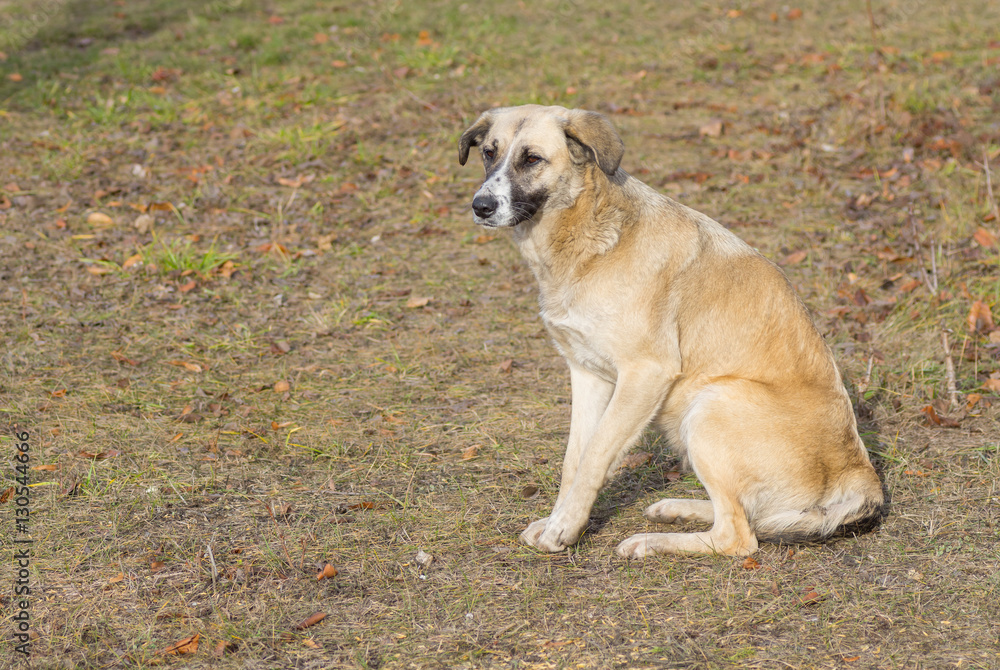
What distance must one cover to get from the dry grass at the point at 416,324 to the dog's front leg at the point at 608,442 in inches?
7.3

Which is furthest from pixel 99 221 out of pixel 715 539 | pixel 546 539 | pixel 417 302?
pixel 715 539

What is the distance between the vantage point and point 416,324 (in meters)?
6.19

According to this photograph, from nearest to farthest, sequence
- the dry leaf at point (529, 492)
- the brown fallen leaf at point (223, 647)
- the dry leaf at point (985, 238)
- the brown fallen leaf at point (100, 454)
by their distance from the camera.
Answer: the brown fallen leaf at point (223, 647)
the dry leaf at point (529, 492)
the brown fallen leaf at point (100, 454)
the dry leaf at point (985, 238)

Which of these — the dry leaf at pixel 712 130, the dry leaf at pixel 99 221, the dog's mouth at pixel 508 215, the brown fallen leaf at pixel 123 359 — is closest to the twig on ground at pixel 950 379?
the dog's mouth at pixel 508 215

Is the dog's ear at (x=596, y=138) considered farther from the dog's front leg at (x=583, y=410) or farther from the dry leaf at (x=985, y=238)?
the dry leaf at (x=985, y=238)

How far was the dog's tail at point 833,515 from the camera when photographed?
3.76 meters

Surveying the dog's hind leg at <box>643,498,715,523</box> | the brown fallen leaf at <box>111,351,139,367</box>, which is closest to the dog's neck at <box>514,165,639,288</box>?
the dog's hind leg at <box>643,498,715,523</box>

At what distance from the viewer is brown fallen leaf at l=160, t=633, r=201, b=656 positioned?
3178 mm

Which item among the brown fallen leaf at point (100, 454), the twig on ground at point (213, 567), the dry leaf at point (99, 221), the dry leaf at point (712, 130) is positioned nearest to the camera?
the twig on ground at point (213, 567)

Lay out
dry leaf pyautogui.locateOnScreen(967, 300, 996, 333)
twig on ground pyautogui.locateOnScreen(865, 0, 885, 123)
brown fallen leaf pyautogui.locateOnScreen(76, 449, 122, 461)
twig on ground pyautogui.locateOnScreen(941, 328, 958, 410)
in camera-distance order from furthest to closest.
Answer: twig on ground pyautogui.locateOnScreen(865, 0, 885, 123) < dry leaf pyautogui.locateOnScreen(967, 300, 996, 333) < twig on ground pyautogui.locateOnScreen(941, 328, 958, 410) < brown fallen leaf pyautogui.locateOnScreen(76, 449, 122, 461)

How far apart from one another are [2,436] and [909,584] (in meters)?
4.55

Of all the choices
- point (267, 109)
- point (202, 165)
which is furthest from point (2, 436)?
point (267, 109)

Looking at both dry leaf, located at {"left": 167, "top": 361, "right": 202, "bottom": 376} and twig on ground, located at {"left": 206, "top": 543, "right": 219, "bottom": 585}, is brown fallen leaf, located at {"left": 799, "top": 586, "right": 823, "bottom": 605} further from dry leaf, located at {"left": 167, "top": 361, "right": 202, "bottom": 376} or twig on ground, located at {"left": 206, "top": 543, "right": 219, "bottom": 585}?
dry leaf, located at {"left": 167, "top": 361, "right": 202, "bottom": 376}

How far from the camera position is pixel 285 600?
3.48m
